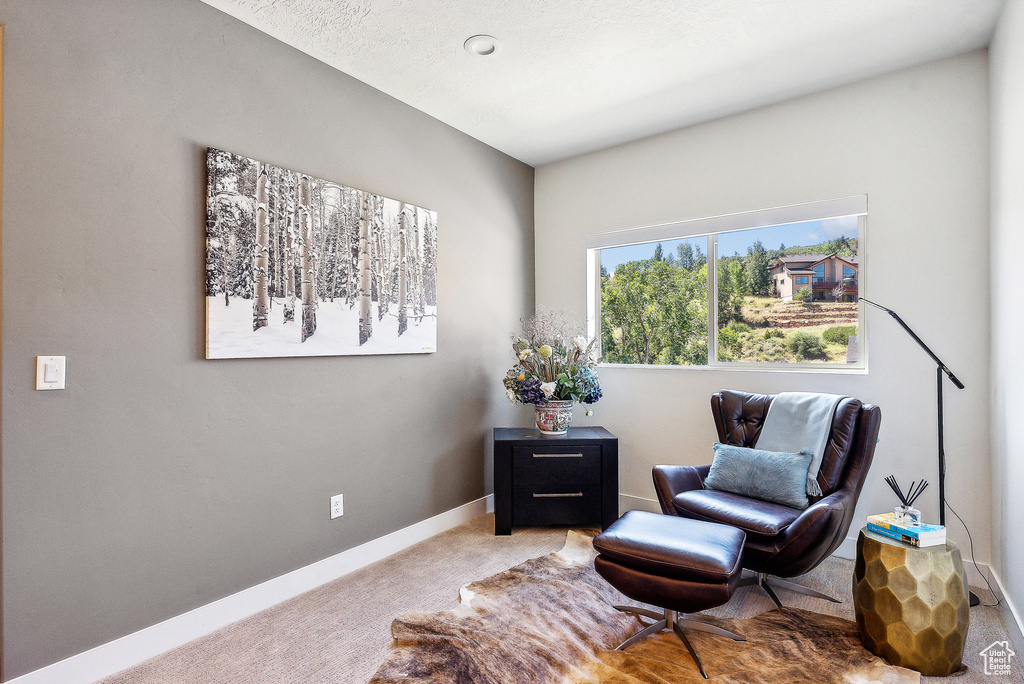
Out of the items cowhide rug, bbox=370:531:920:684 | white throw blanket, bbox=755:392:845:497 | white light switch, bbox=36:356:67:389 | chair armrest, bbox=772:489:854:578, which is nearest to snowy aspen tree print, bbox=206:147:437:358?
white light switch, bbox=36:356:67:389

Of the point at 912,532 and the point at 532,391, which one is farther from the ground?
the point at 532,391

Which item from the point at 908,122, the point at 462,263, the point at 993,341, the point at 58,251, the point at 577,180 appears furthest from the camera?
the point at 577,180

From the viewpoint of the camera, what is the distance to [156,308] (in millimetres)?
2090

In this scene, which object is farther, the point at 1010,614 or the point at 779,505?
the point at 779,505

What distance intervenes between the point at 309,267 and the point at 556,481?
1.92 meters

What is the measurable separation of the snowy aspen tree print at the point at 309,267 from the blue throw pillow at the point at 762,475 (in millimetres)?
1815

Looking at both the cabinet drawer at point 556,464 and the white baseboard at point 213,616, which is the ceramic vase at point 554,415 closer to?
the cabinet drawer at point 556,464

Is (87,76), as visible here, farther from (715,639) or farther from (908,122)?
(908,122)

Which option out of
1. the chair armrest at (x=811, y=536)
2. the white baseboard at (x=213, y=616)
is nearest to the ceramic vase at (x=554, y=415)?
the white baseboard at (x=213, y=616)

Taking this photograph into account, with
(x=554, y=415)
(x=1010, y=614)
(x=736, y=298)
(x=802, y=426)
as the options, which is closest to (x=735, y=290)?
(x=736, y=298)

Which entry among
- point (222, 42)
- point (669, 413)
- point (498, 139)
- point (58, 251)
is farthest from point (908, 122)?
point (58, 251)

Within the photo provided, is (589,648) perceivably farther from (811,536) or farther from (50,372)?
(50,372)

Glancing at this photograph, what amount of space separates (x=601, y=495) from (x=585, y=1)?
2651 mm

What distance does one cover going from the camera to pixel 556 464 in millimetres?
3295
